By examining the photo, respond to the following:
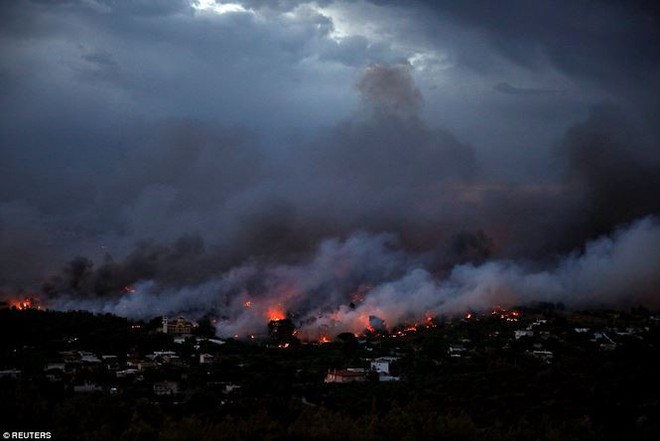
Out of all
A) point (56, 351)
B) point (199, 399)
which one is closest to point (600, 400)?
point (199, 399)

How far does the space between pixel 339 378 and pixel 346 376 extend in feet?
1.25

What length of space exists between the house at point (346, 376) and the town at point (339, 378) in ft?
0.44

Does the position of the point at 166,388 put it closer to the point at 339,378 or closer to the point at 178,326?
the point at 339,378

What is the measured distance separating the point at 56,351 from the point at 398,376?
2104cm

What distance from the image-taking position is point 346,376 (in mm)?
36188

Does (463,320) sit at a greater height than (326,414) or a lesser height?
greater

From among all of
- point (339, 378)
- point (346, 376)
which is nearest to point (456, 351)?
point (346, 376)

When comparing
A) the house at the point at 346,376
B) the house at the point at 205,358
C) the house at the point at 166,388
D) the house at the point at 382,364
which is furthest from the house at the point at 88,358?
the house at the point at 382,364

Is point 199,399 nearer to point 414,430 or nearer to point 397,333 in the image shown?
point 414,430

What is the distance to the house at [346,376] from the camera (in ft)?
115

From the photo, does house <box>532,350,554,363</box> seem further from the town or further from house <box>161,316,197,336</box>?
house <box>161,316,197,336</box>

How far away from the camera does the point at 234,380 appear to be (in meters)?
34.5

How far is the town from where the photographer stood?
15.2m

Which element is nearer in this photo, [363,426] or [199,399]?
[363,426]
